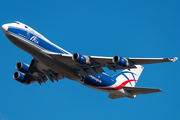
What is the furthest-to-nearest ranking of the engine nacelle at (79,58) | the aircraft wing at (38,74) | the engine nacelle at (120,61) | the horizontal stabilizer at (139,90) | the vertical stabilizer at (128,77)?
1. the vertical stabilizer at (128,77)
2. the aircraft wing at (38,74)
3. the horizontal stabilizer at (139,90)
4. the engine nacelle at (79,58)
5. the engine nacelle at (120,61)

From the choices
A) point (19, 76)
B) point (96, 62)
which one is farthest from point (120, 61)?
point (19, 76)

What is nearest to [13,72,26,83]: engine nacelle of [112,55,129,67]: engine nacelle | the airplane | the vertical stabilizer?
the airplane

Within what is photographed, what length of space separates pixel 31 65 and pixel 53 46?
543cm

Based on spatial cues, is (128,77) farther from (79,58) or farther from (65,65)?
(79,58)

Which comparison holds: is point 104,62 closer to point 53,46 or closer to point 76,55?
point 76,55

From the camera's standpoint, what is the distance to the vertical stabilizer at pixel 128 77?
3628 cm

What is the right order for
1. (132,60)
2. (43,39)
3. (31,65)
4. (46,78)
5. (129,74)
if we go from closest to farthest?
(132,60)
(43,39)
(31,65)
(46,78)
(129,74)

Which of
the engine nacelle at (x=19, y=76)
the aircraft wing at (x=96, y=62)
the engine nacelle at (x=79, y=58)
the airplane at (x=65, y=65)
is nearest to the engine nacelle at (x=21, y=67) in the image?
the airplane at (x=65, y=65)

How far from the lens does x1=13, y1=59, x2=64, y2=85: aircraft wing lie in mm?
31922

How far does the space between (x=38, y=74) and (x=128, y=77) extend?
13.6m

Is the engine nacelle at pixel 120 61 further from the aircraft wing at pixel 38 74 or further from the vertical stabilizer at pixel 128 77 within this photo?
the vertical stabilizer at pixel 128 77

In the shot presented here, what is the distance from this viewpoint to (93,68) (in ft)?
96.0

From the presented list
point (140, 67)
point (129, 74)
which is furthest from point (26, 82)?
point (140, 67)

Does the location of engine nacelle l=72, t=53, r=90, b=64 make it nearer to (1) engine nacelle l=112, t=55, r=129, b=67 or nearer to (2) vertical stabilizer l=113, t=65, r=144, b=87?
(1) engine nacelle l=112, t=55, r=129, b=67
